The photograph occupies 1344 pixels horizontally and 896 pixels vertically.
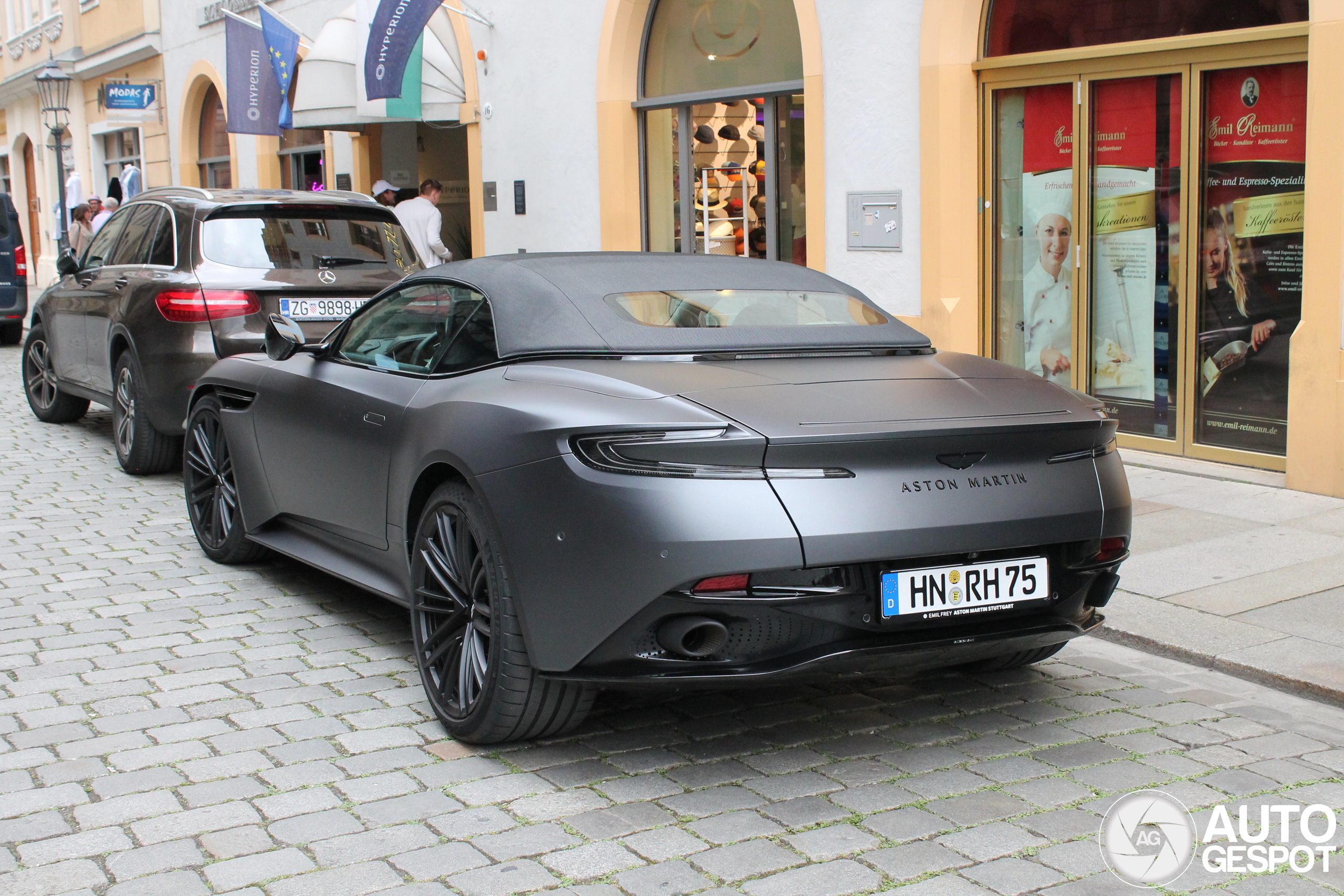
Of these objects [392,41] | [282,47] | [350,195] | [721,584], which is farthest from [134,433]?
[282,47]

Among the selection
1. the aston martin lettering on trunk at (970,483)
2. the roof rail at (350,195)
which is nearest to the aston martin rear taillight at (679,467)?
the aston martin lettering on trunk at (970,483)

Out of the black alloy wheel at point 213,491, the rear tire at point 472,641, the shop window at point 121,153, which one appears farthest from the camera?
the shop window at point 121,153

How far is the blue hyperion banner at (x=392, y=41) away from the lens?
543 inches

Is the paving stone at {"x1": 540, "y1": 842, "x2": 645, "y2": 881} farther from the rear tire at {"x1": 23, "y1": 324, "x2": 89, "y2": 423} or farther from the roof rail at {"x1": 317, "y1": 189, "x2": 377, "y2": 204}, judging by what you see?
the rear tire at {"x1": 23, "y1": 324, "x2": 89, "y2": 423}

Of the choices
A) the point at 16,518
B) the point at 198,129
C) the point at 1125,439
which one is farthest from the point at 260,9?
the point at 1125,439

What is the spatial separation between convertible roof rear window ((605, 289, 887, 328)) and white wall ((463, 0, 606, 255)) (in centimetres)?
889

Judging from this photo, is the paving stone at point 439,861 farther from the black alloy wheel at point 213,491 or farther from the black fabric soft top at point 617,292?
the black alloy wheel at point 213,491

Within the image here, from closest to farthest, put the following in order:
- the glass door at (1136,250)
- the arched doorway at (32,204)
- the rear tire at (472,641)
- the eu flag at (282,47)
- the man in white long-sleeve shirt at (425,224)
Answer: the rear tire at (472,641)
the glass door at (1136,250)
the man in white long-sleeve shirt at (425,224)
the eu flag at (282,47)
the arched doorway at (32,204)

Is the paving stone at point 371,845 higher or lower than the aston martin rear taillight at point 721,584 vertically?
lower

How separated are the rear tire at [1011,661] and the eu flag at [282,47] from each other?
44.9ft

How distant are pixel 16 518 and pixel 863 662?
559 centimetres

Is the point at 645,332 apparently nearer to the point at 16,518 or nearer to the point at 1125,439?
the point at 16,518

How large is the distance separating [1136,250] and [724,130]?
4.74 metres

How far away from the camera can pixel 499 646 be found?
382 cm
